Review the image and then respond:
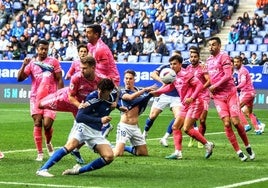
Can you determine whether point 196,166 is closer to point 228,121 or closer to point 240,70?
point 228,121

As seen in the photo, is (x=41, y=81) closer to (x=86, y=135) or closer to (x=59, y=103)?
(x=59, y=103)

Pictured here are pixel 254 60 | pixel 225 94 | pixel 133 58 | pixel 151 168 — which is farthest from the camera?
pixel 133 58

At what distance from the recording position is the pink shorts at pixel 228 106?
56.3 feet

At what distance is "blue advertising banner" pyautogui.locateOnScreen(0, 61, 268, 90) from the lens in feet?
114

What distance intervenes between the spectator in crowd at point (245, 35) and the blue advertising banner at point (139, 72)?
4535mm

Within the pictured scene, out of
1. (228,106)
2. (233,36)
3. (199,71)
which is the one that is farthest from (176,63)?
(233,36)

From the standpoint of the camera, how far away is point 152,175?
1469 centimetres

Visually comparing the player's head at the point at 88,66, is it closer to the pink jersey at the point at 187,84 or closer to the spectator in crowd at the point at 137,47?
the pink jersey at the point at 187,84

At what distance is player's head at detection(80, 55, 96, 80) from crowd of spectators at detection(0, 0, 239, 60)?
2487cm

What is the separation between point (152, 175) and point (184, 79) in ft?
11.9

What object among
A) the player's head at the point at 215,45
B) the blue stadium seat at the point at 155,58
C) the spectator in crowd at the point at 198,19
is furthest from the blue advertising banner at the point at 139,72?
the player's head at the point at 215,45

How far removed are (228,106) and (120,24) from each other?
25734 mm

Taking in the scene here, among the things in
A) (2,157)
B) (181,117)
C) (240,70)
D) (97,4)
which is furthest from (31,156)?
(97,4)

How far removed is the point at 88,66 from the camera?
1448 centimetres
